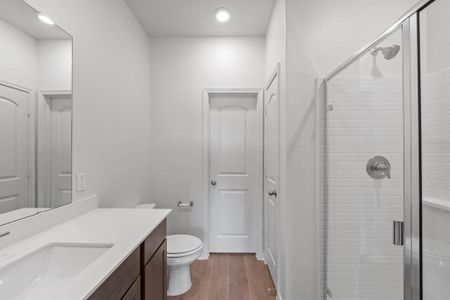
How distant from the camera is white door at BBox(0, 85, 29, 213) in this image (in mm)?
1005

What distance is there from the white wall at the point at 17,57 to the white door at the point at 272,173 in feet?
5.28

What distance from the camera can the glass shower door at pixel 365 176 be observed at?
3.96 ft

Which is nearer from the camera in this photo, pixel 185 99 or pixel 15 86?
pixel 15 86

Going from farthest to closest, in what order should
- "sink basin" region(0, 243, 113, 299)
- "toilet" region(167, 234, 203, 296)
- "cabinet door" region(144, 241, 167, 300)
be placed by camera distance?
"toilet" region(167, 234, 203, 296) < "cabinet door" region(144, 241, 167, 300) < "sink basin" region(0, 243, 113, 299)

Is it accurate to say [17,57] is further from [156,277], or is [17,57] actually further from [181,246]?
[181,246]

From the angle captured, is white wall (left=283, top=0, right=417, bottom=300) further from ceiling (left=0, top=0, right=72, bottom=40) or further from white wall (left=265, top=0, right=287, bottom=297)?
ceiling (left=0, top=0, right=72, bottom=40)

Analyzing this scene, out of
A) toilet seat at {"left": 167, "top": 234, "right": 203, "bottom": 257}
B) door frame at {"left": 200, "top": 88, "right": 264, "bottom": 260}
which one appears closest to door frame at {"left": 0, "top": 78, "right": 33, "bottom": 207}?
toilet seat at {"left": 167, "top": 234, "right": 203, "bottom": 257}

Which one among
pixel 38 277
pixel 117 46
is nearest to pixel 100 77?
pixel 117 46

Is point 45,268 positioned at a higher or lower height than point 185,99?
lower

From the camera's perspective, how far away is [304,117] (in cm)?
175

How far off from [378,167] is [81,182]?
1808 millimetres

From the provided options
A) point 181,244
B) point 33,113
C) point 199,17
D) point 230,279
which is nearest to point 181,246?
point 181,244

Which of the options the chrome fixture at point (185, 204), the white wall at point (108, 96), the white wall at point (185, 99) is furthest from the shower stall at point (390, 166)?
the white wall at point (108, 96)

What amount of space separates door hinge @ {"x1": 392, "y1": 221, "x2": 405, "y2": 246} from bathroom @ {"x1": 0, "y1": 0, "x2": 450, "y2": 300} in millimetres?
12
